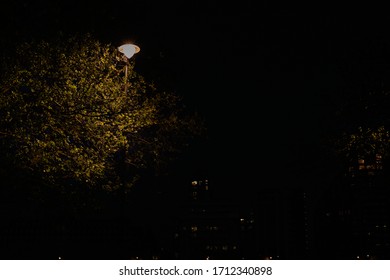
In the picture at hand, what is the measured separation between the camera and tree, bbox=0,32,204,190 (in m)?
15.5

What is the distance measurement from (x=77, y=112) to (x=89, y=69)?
70.4 inches

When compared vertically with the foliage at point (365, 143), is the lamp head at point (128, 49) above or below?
above

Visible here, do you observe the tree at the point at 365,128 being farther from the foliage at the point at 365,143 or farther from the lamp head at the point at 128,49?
the lamp head at the point at 128,49

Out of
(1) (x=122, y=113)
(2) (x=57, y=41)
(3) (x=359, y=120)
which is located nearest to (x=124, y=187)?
(1) (x=122, y=113)

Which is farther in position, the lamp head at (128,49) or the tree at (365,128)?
the tree at (365,128)

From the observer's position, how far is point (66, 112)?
15.8 m

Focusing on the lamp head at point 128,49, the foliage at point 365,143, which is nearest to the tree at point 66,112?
the lamp head at point 128,49

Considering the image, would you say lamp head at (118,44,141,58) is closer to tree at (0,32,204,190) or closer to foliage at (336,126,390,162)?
Answer: tree at (0,32,204,190)

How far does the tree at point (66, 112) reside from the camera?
609 inches

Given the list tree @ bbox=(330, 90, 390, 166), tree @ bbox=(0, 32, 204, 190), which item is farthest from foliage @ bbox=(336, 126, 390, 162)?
tree @ bbox=(0, 32, 204, 190)

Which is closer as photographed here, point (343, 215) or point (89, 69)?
point (89, 69)
